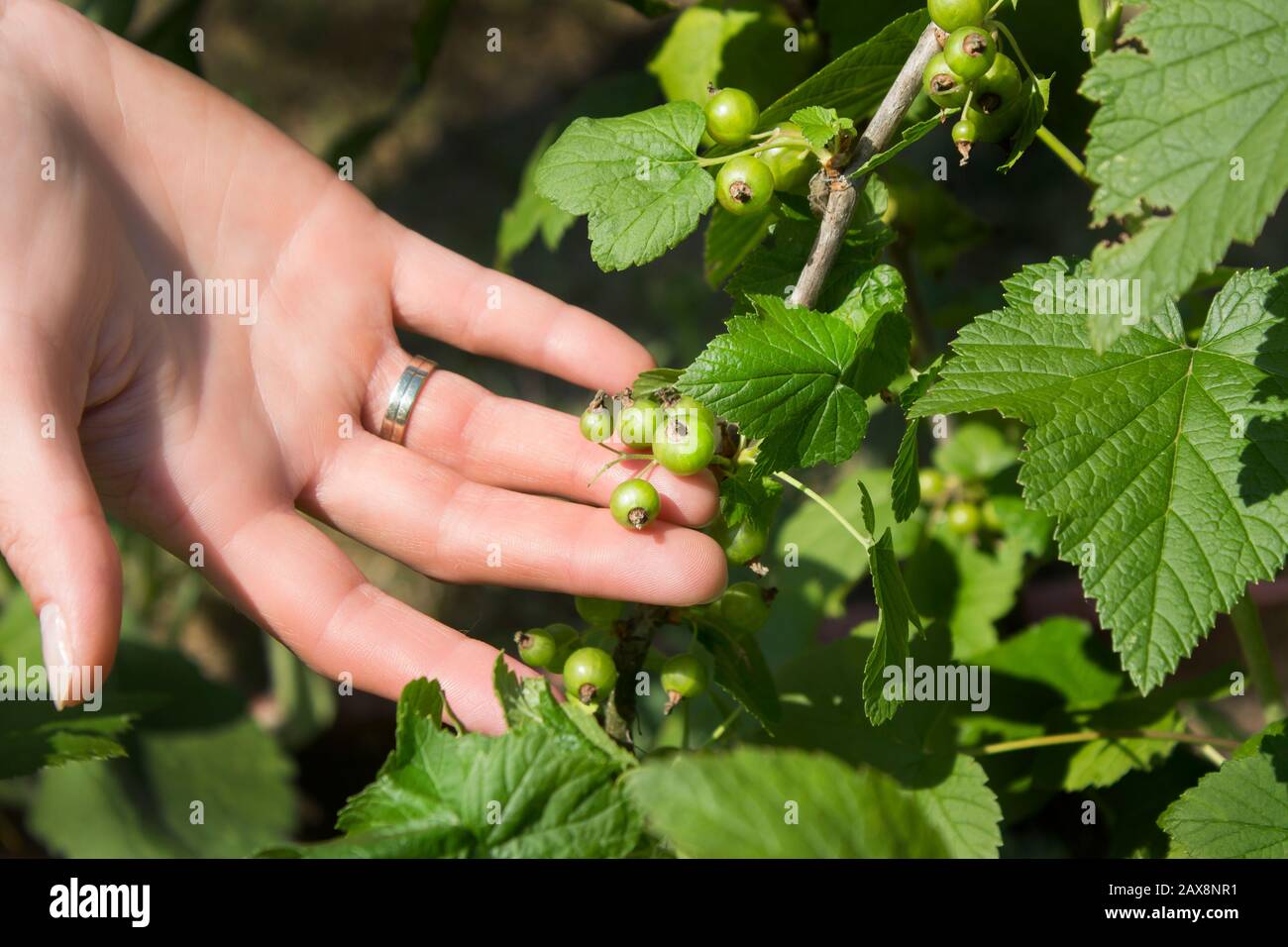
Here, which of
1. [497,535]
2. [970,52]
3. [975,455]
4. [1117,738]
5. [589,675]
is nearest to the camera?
[970,52]

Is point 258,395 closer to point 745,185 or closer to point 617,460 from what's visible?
point 617,460

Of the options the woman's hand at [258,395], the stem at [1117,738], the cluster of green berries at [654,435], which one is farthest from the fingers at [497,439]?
the stem at [1117,738]

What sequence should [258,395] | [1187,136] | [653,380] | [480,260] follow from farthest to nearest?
[480,260] < [258,395] < [653,380] < [1187,136]

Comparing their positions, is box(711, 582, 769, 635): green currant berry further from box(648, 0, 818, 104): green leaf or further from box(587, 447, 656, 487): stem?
box(648, 0, 818, 104): green leaf

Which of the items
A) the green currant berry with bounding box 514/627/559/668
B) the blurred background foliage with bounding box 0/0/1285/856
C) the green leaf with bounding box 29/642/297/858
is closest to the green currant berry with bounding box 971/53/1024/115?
the blurred background foliage with bounding box 0/0/1285/856

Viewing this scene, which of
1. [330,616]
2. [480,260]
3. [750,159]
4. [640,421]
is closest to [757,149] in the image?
[750,159]

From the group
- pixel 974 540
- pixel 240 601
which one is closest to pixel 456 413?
pixel 240 601

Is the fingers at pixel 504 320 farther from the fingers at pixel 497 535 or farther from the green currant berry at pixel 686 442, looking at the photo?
the green currant berry at pixel 686 442
